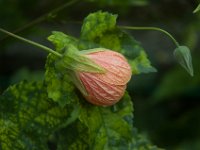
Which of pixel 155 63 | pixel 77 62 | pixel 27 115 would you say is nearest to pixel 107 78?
pixel 77 62

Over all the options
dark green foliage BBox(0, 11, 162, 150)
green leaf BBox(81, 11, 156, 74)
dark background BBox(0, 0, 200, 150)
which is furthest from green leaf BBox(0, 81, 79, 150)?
dark background BBox(0, 0, 200, 150)

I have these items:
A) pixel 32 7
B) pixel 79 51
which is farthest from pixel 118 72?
pixel 32 7

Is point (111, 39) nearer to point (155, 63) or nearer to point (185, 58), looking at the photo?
point (185, 58)

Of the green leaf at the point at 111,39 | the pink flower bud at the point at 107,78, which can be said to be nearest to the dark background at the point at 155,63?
the green leaf at the point at 111,39

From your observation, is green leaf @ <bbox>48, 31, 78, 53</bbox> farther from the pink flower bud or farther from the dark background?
the dark background

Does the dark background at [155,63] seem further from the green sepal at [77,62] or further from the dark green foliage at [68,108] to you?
the green sepal at [77,62]
